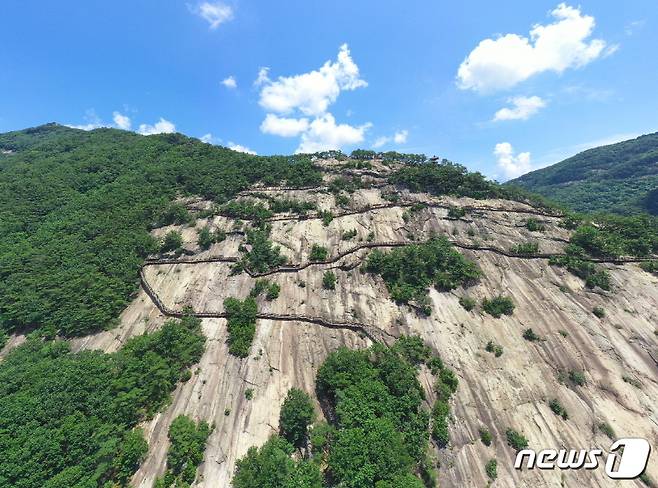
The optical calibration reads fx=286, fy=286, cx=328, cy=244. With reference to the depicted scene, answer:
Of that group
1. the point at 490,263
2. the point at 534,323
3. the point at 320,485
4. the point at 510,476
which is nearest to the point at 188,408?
the point at 320,485

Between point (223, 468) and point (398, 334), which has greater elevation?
point (398, 334)

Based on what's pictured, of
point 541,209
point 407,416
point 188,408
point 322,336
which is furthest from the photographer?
point 541,209

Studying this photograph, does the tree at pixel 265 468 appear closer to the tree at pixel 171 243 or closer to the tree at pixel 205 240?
the tree at pixel 205 240

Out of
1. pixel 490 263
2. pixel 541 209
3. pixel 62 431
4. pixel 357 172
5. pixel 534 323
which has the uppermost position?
pixel 357 172

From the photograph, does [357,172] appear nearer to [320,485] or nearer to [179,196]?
[179,196]

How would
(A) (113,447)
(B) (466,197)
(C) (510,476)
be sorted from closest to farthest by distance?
(A) (113,447)
(C) (510,476)
(B) (466,197)

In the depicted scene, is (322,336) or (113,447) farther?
A: (322,336)
